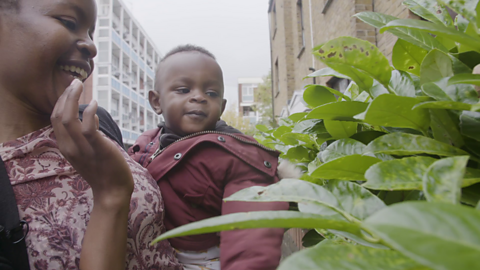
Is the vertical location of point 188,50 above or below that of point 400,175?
above

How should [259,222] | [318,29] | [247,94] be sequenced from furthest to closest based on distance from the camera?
[247,94] < [318,29] < [259,222]

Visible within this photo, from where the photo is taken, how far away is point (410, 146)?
2.13 feet

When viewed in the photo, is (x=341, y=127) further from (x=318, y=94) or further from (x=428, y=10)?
(x=428, y=10)

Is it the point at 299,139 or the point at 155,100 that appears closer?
the point at 299,139

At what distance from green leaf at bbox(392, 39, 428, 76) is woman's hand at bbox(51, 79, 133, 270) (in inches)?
37.4

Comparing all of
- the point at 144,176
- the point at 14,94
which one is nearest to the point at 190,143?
the point at 144,176

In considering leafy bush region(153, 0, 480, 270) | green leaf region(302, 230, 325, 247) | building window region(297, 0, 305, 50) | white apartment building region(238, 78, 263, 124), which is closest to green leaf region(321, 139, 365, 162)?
leafy bush region(153, 0, 480, 270)

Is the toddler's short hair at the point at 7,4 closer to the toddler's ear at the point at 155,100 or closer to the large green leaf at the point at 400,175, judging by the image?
the toddler's ear at the point at 155,100

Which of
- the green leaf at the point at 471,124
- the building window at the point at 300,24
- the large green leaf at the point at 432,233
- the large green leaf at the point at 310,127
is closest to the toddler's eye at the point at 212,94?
the large green leaf at the point at 310,127

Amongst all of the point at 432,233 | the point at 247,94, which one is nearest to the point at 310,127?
the point at 432,233

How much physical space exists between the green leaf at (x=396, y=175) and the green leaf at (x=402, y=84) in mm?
244

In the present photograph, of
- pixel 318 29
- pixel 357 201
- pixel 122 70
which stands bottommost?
pixel 357 201

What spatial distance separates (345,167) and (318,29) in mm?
8355

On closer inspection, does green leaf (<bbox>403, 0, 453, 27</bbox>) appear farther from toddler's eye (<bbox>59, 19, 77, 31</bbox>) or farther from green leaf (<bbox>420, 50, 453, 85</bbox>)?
toddler's eye (<bbox>59, 19, 77, 31</bbox>)
